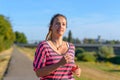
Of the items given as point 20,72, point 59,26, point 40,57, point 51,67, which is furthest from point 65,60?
point 20,72

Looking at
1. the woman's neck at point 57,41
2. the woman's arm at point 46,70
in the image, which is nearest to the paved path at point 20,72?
the woman's neck at point 57,41

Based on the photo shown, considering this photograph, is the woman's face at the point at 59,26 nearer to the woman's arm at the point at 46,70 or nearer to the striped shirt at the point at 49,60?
the striped shirt at the point at 49,60

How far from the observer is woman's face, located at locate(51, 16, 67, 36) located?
4555 mm

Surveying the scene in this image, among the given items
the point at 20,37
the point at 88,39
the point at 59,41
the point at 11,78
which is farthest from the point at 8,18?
the point at 20,37

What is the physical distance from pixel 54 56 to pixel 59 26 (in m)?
0.33

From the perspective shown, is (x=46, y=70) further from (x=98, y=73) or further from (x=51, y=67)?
(x=98, y=73)

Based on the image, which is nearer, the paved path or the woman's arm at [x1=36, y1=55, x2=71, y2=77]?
the woman's arm at [x1=36, y1=55, x2=71, y2=77]

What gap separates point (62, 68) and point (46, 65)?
175 millimetres

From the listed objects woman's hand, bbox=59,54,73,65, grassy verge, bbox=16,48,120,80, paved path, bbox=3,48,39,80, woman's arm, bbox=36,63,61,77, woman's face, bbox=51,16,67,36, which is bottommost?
grassy verge, bbox=16,48,120,80

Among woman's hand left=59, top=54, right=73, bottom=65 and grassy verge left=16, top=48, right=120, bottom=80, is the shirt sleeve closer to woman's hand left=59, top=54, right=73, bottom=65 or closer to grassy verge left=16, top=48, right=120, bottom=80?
woman's hand left=59, top=54, right=73, bottom=65

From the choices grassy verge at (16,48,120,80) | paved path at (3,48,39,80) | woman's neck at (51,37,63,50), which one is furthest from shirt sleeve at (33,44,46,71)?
paved path at (3,48,39,80)

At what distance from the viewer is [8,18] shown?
7344cm

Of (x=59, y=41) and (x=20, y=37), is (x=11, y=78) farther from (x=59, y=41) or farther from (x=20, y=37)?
(x=20, y=37)

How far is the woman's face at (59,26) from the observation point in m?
4.55
